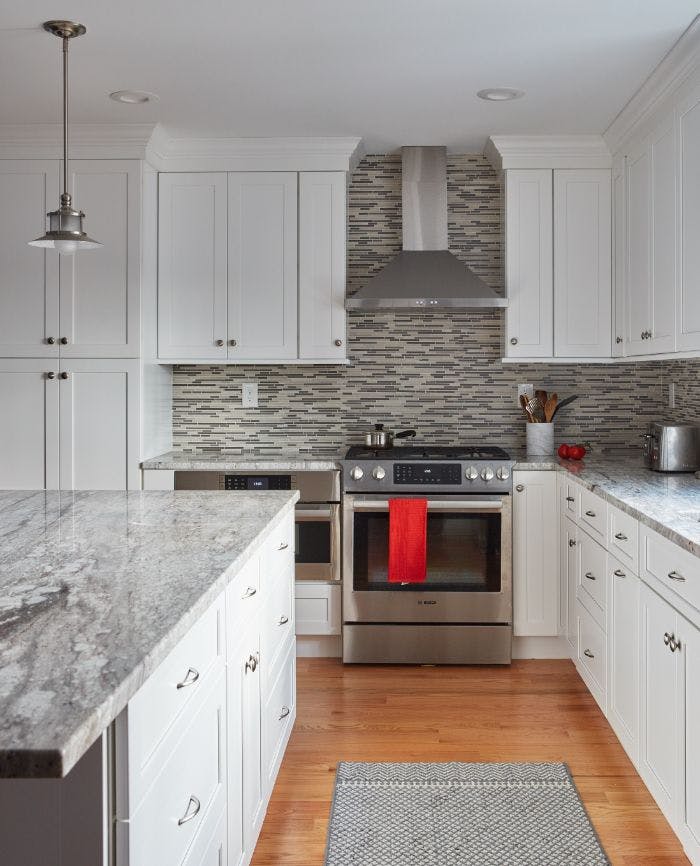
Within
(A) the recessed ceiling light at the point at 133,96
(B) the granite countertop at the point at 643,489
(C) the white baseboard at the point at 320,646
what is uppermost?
(A) the recessed ceiling light at the point at 133,96

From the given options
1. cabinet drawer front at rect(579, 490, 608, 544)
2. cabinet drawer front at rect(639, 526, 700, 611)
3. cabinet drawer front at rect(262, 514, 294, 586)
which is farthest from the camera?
cabinet drawer front at rect(579, 490, 608, 544)

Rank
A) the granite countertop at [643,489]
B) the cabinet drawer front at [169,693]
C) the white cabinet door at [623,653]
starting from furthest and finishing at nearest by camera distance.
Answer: the white cabinet door at [623,653] < the granite countertop at [643,489] < the cabinet drawer front at [169,693]

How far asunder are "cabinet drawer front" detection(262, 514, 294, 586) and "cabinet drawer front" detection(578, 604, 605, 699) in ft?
3.88

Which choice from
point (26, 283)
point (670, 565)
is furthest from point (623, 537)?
point (26, 283)

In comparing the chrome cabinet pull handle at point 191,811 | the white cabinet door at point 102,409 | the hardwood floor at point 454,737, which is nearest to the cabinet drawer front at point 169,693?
the chrome cabinet pull handle at point 191,811

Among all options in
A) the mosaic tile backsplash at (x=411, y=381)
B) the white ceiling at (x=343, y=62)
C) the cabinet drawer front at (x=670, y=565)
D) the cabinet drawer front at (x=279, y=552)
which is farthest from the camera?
the mosaic tile backsplash at (x=411, y=381)

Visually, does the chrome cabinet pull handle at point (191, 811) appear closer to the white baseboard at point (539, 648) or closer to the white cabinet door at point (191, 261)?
the white baseboard at point (539, 648)

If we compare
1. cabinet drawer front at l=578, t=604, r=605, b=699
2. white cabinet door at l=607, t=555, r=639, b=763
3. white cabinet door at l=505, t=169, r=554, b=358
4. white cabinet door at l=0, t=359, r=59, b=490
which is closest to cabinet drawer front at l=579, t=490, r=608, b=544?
white cabinet door at l=607, t=555, r=639, b=763

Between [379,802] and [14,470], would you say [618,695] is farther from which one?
[14,470]

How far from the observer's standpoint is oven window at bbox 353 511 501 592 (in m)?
3.81

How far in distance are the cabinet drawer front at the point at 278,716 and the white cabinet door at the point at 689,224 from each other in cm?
182

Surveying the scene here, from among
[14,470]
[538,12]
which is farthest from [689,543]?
[14,470]

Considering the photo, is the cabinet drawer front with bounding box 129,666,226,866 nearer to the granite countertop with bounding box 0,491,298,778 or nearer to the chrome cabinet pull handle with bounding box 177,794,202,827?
the chrome cabinet pull handle with bounding box 177,794,202,827

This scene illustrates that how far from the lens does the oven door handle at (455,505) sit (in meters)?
3.77
